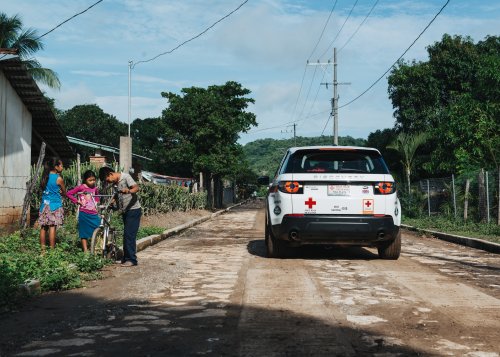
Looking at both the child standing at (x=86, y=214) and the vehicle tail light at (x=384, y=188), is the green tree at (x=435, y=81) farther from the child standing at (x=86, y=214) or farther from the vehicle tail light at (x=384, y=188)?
the child standing at (x=86, y=214)

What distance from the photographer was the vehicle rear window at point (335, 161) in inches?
299

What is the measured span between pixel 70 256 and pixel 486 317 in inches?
223

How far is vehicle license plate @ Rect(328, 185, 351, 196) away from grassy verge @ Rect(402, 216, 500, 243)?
4.97 m

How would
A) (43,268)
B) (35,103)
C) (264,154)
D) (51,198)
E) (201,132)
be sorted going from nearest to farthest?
1. (43,268)
2. (51,198)
3. (35,103)
4. (201,132)
5. (264,154)

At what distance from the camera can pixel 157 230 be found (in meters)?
12.3

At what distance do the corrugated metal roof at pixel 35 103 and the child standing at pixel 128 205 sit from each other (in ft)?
19.2

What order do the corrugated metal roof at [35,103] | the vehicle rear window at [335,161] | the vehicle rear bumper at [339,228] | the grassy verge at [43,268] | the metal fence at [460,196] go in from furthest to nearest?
the metal fence at [460,196] < the corrugated metal roof at [35,103] < the vehicle rear window at [335,161] < the vehicle rear bumper at [339,228] < the grassy verge at [43,268]

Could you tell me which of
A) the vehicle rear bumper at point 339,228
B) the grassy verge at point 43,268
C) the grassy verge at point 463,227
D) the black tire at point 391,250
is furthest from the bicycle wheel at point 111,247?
the grassy verge at point 463,227

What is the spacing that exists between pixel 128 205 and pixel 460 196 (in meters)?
12.8

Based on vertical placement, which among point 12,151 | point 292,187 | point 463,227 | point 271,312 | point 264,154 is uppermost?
point 264,154

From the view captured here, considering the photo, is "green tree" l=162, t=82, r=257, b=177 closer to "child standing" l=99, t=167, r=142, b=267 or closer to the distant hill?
"child standing" l=99, t=167, r=142, b=267

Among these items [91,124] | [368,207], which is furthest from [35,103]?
[91,124]

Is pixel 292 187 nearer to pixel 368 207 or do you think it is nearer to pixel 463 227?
pixel 368 207

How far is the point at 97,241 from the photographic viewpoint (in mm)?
7551
